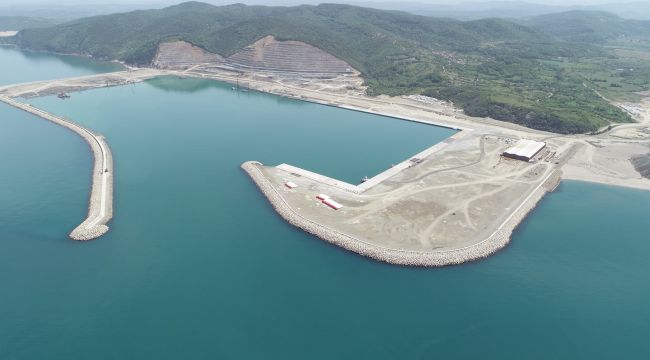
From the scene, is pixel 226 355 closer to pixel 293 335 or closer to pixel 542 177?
pixel 293 335

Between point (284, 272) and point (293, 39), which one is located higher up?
point (293, 39)

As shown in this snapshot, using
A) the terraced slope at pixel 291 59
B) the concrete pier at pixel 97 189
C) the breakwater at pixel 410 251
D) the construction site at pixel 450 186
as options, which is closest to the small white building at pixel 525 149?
the construction site at pixel 450 186

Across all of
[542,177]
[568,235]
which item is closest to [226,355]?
[568,235]

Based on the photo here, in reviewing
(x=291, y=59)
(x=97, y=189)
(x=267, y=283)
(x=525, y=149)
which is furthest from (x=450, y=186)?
(x=291, y=59)

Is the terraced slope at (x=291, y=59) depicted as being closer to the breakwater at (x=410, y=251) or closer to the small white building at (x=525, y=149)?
the small white building at (x=525, y=149)

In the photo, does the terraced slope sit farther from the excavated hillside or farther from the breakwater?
the breakwater

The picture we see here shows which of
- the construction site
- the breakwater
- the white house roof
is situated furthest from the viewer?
the white house roof

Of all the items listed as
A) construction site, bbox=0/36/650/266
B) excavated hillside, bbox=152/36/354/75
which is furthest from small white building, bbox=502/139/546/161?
excavated hillside, bbox=152/36/354/75
